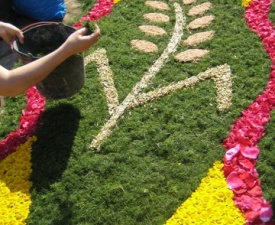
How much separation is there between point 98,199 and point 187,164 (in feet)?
2.53

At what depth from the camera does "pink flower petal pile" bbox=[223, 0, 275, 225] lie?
2.95 metres

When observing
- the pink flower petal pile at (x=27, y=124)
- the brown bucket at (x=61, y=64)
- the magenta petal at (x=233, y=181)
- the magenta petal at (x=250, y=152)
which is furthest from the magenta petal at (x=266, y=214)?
the pink flower petal pile at (x=27, y=124)

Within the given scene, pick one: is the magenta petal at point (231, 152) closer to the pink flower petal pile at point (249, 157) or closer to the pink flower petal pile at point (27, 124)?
the pink flower petal pile at point (249, 157)

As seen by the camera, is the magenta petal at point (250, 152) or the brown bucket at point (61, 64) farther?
the brown bucket at point (61, 64)

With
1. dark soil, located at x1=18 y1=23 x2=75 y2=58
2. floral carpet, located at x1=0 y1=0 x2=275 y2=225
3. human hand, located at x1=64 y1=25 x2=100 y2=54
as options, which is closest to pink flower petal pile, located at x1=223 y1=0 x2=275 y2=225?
floral carpet, located at x1=0 y1=0 x2=275 y2=225

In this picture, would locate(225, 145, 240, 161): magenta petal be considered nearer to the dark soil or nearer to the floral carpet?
the floral carpet

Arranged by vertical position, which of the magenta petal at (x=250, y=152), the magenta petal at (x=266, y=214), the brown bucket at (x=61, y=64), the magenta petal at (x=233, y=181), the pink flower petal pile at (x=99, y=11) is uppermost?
the brown bucket at (x=61, y=64)

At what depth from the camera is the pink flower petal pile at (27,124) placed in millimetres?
3697

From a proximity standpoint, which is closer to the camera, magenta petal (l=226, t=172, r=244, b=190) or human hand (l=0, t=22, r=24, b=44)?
magenta petal (l=226, t=172, r=244, b=190)

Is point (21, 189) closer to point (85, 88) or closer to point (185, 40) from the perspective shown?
point (85, 88)

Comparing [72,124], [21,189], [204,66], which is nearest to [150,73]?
[204,66]

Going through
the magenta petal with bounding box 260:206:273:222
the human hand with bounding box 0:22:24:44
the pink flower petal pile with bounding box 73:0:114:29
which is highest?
the human hand with bounding box 0:22:24:44

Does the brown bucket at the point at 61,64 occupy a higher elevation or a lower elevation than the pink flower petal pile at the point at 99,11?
higher

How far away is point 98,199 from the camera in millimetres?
3184
